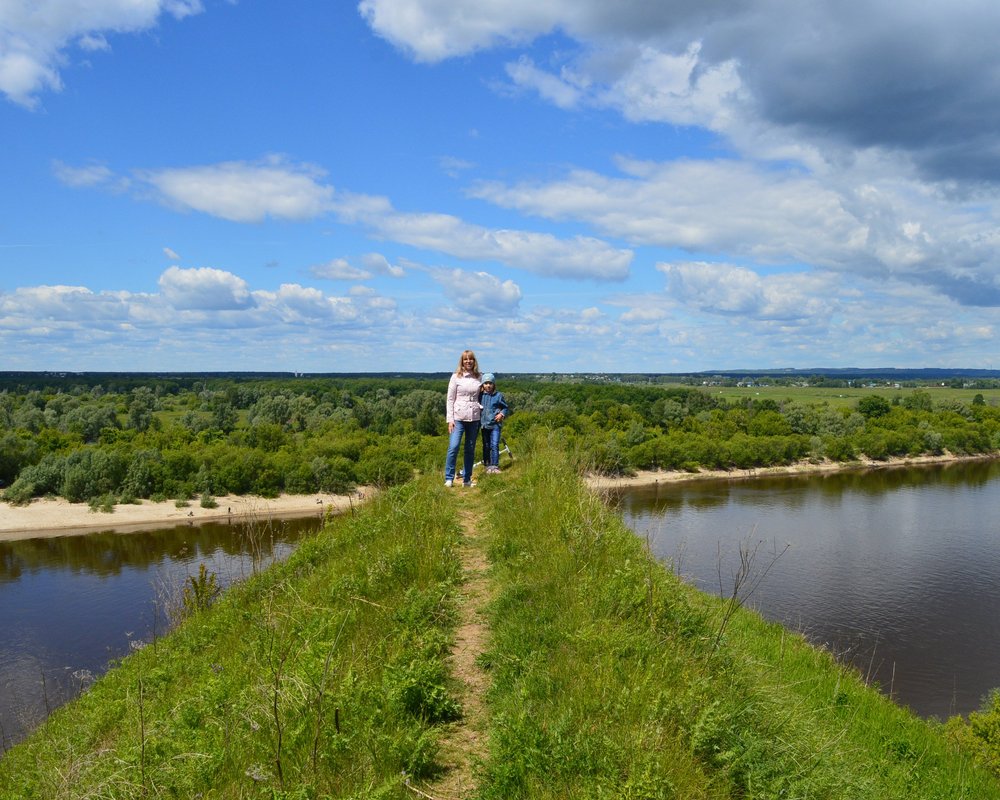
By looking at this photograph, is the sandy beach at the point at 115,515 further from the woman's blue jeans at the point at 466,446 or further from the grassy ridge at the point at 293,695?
the grassy ridge at the point at 293,695

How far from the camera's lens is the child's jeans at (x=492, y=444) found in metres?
11.7

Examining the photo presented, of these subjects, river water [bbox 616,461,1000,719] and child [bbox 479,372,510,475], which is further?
river water [bbox 616,461,1000,719]

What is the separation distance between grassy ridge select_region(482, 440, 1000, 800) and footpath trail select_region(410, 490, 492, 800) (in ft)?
0.44

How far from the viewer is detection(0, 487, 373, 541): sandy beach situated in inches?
2046

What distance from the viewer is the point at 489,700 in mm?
4332

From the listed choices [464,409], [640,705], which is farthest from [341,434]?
[640,705]

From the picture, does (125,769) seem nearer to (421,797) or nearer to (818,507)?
(421,797)

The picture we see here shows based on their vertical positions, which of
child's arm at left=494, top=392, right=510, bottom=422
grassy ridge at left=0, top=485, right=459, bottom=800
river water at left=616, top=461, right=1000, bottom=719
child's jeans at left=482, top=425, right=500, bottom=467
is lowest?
river water at left=616, top=461, right=1000, bottom=719

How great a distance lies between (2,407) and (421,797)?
109963 mm

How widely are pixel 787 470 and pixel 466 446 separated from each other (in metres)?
79.2

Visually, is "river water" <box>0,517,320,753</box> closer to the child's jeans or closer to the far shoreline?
the child's jeans

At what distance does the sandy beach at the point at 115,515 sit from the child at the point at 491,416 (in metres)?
40.4

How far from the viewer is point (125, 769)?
393cm

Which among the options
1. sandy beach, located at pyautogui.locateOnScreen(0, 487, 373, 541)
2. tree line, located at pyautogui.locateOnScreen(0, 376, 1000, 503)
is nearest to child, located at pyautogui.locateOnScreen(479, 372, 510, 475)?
tree line, located at pyautogui.locateOnScreen(0, 376, 1000, 503)
